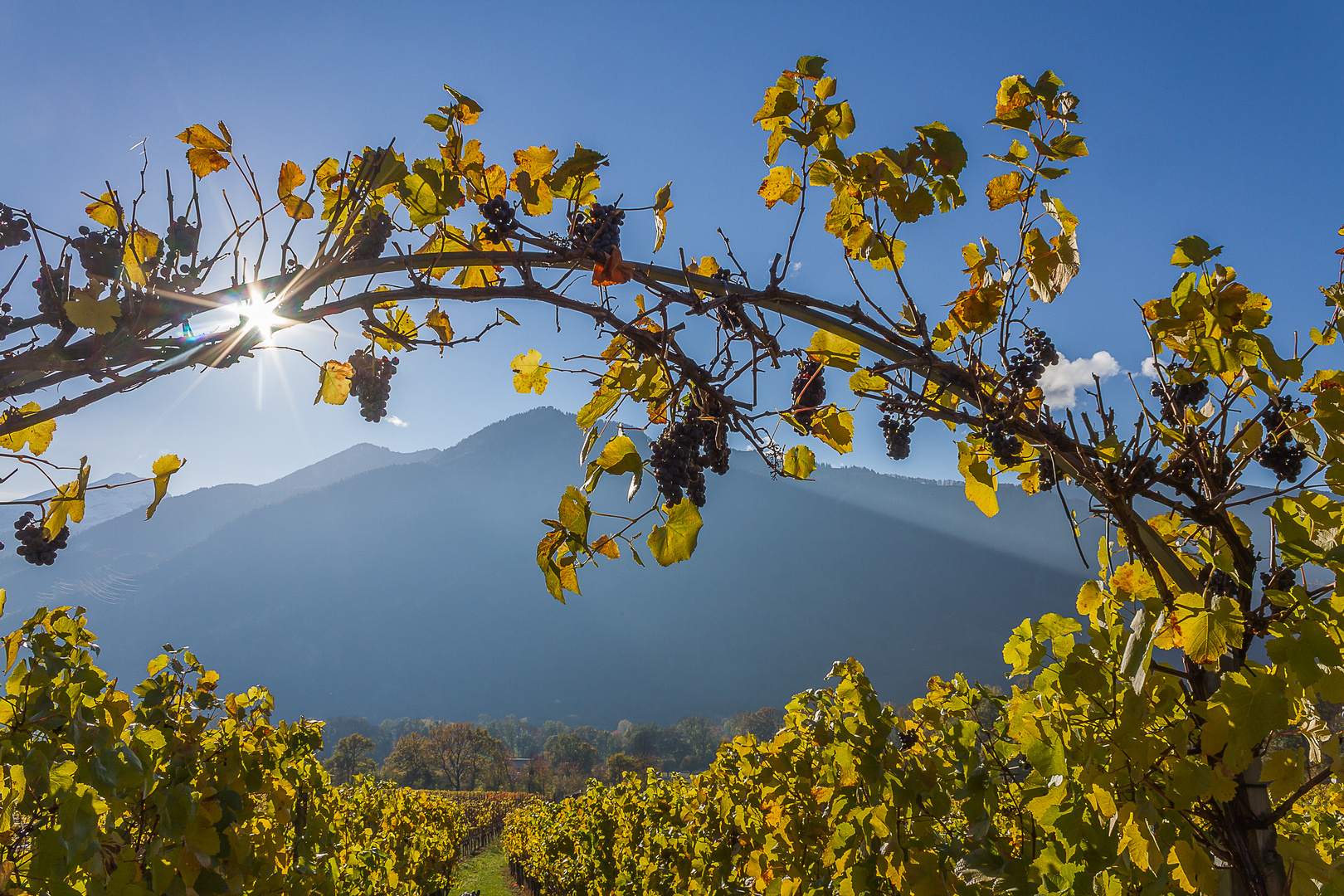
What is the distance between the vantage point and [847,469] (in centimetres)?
19925

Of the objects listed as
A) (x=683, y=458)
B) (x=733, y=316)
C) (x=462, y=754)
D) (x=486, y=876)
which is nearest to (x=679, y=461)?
(x=683, y=458)

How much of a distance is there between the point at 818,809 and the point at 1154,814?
85.9 inches

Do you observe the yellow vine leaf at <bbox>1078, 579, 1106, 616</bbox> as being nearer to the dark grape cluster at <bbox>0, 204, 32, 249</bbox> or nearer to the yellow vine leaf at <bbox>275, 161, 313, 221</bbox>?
the yellow vine leaf at <bbox>275, 161, 313, 221</bbox>

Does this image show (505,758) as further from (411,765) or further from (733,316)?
(733,316)

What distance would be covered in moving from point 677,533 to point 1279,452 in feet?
4.88

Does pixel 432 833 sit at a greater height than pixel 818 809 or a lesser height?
lesser

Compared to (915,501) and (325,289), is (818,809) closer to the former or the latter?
(325,289)

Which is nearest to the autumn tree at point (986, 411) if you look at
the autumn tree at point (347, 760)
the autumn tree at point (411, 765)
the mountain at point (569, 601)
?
the autumn tree at point (347, 760)

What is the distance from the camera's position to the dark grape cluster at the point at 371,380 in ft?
5.71

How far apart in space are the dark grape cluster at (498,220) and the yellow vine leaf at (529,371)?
1.14 ft

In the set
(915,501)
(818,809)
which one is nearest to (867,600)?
(915,501)

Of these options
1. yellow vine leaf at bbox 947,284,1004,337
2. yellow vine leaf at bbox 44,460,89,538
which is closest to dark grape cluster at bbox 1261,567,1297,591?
Result: yellow vine leaf at bbox 947,284,1004,337

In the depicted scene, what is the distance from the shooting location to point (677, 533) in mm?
986

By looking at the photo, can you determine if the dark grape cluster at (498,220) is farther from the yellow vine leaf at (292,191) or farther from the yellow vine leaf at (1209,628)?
the yellow vine leaf at (1209,628)
